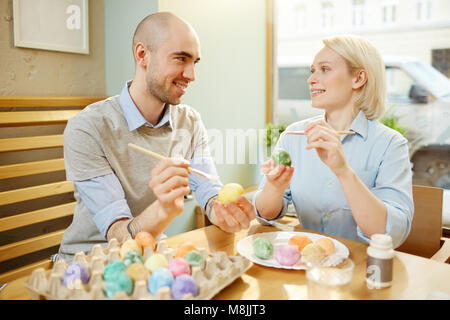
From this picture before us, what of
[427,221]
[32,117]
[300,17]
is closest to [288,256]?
[427,221]

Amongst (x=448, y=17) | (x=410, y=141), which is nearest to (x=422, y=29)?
(x=448, y=17)

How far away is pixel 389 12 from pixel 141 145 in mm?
2433

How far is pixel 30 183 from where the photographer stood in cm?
225

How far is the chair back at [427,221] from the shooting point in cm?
178

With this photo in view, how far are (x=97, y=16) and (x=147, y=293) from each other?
2.13 metres

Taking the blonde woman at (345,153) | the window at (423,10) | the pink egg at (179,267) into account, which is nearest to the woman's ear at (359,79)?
the blonde woman at (345,153)

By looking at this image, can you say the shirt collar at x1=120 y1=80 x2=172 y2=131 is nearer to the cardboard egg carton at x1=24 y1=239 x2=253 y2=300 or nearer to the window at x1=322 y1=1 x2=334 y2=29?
the cardboard egg carton at x1=24 y1=239 x2=253 y2=300

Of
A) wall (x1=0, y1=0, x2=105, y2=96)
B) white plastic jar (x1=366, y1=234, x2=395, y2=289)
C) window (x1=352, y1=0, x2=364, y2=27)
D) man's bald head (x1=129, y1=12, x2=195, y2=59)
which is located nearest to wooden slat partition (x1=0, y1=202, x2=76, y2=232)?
wall (x1=0, y1=0, x2=105, y2=96)

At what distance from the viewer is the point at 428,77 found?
9.90 feet

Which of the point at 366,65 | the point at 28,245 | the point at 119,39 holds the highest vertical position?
the point at 119,39

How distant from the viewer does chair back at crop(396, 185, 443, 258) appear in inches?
70.2

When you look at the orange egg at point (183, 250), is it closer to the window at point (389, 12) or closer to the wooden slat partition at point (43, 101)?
the wooden slat partition at point (43, 101)

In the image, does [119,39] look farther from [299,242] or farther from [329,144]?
[299,242]
